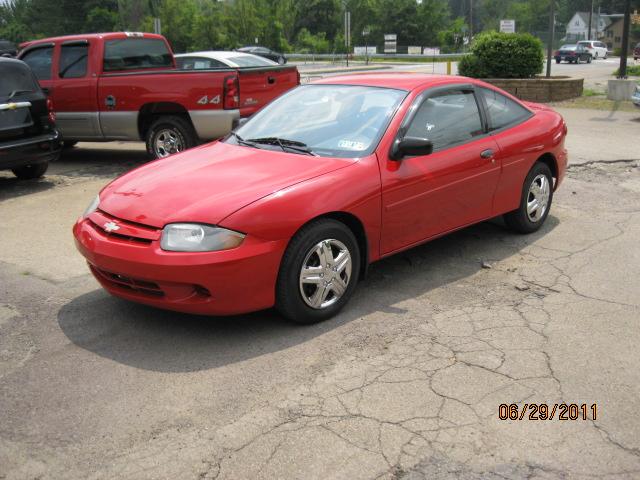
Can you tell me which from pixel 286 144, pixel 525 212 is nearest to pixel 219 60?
pixel 525 212

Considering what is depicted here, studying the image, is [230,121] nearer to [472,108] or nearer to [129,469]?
[472,108]

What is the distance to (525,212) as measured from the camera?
20.6 feet

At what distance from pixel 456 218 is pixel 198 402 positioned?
275 cm

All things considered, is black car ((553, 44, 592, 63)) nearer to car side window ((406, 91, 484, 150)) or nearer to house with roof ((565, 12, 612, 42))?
house with roof ((565, 12, 612, 42))

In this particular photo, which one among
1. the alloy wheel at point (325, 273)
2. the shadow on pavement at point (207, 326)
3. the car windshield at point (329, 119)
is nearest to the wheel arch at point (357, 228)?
the alloy wheel at point (325, 273)

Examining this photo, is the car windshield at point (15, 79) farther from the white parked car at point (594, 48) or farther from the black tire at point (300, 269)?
the white parked car at point (594, 48)

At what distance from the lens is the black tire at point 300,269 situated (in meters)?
4.22

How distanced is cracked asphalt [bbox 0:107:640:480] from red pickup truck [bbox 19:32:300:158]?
13.1 ft

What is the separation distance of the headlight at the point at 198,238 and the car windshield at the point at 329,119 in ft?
3.71

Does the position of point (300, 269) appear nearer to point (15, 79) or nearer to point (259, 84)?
point (259, 84)

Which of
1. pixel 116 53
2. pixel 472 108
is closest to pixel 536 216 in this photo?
pixel 472 108

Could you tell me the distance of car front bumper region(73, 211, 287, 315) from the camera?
4.00 metres

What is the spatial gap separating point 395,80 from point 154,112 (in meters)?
5.29

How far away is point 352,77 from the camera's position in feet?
19.0
